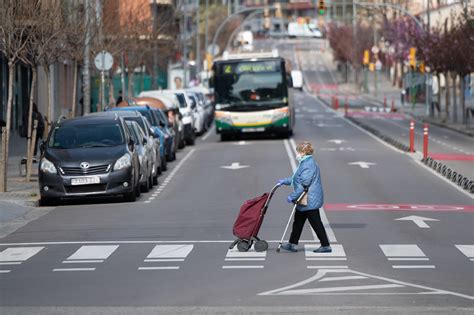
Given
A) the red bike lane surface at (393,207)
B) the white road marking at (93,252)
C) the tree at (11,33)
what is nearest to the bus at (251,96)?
the tree at (11,33)

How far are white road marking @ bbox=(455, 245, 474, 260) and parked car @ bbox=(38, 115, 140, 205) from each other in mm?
8891

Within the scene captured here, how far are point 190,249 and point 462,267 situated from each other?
376 centimetres

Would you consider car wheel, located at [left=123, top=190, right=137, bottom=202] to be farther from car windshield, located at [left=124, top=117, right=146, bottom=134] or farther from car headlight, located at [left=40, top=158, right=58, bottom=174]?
car windshield, located at [left=124, top=117, right=146, bottom=134]

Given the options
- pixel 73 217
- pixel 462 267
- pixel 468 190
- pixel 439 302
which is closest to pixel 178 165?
pixel 468 190

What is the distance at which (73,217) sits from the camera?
2272 centimetres

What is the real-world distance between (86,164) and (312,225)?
8.82 metres

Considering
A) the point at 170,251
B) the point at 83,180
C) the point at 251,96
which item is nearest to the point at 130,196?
the point at 83,180

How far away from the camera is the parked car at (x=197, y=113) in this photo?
52.0m

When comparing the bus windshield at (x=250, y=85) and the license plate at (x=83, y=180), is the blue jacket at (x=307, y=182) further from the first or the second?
the bus windshield at (x=250, y=85)

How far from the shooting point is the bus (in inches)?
1890

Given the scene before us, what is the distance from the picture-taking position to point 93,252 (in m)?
17.2

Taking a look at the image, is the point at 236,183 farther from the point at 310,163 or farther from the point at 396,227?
the point at 310,163

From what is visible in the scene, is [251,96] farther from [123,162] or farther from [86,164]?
[86,164]

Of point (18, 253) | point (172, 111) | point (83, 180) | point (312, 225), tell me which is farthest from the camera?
point (172, 111)
